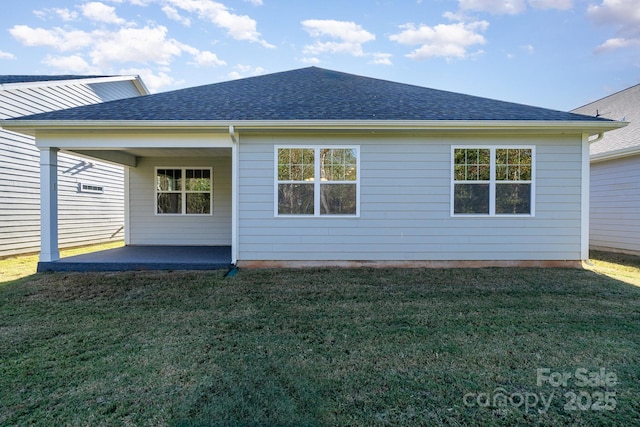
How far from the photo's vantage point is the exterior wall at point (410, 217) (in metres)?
6.53

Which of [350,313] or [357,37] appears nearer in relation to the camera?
[350,313]

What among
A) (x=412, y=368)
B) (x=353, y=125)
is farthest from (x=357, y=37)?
(x=412, y=368)

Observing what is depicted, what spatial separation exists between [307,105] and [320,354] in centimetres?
548

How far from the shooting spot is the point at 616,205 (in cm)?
898

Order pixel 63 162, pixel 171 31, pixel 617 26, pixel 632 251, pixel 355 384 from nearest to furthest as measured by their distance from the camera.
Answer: pixel 355 384
pixel 632 251
pixel 63 162
pixel 171 31
pixel 617 26

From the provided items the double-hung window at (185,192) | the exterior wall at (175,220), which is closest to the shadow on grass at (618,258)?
the exterior wall at (175,220)

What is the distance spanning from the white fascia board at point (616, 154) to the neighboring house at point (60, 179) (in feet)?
48.7

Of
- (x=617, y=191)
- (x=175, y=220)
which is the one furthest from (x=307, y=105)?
(x=617, y=191)

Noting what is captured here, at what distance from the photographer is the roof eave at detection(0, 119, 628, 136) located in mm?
6059

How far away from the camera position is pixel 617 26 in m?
15.6

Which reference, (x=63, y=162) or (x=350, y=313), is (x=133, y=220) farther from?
(x=350, y=313)

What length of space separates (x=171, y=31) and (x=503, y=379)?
1628 centimetres

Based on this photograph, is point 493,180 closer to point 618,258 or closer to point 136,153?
point 618,258

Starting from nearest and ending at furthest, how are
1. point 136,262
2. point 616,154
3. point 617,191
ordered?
point 136,262 → point 616,154 → point 617,191
